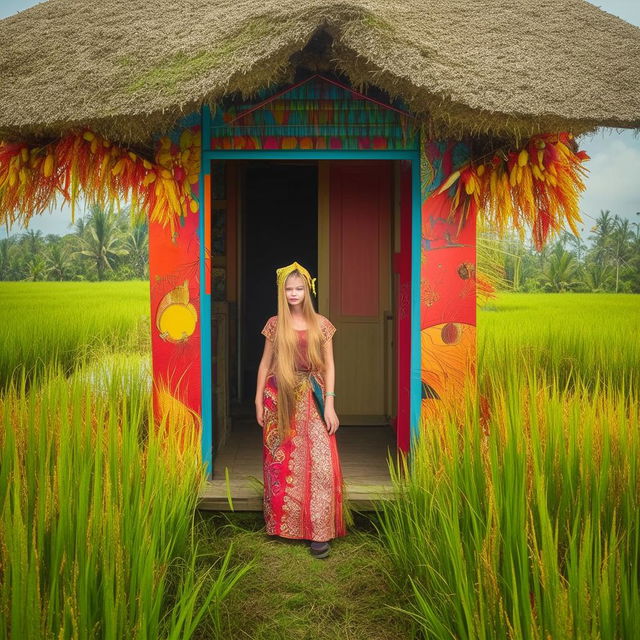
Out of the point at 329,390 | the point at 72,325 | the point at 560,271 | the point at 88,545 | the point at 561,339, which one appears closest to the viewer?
the point at 88,545

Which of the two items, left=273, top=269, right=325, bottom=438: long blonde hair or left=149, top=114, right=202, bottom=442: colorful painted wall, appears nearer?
left=273, top=269, right=325, bottom=438: long blonde hair

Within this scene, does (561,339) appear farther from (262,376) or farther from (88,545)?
(88,545)

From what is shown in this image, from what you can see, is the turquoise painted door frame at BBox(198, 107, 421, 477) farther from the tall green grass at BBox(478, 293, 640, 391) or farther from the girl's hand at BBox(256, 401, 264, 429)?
the tall green grass at BBox(478, 293, 640, 391)

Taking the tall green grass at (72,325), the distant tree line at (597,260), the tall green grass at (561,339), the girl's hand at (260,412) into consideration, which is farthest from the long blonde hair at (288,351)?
the distant tree line at (597,260)

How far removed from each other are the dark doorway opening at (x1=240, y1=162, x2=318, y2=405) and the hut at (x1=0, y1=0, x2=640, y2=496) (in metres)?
2.05

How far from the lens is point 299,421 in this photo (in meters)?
3.88

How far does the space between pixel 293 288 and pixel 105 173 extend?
1324mm

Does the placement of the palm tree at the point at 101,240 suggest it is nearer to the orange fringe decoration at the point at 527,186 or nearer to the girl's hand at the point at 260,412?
the girl's hand at the point at 260,412

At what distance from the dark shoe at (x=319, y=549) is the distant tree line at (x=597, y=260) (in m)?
3.28

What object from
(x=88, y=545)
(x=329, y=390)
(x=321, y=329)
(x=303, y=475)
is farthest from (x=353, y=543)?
(x=88, y=545)

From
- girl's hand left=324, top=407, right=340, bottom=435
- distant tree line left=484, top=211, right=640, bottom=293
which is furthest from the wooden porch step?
distant tree line left=484, top=211, right=640, bottom=293

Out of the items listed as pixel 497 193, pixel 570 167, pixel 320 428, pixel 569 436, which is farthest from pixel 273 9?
pixel 569 436

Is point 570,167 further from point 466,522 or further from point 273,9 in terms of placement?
point 466,522

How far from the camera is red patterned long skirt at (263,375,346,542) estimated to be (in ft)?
12.6
